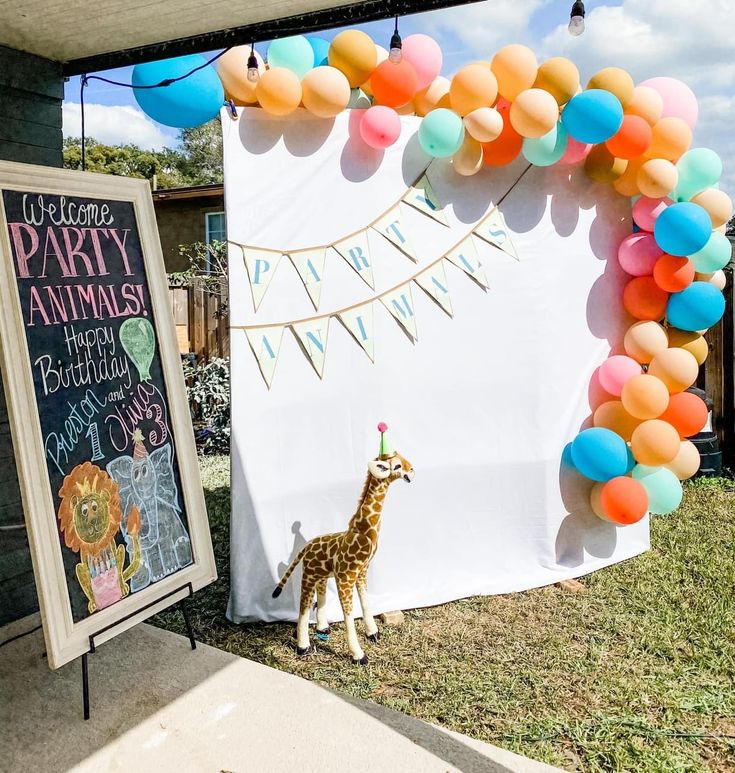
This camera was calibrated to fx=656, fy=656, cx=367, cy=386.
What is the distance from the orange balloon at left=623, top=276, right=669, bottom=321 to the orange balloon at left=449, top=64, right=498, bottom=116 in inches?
51.8

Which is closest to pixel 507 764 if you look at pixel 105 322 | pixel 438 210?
pixel 105 322

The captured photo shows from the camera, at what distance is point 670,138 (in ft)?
10.9

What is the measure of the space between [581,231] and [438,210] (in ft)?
2.89

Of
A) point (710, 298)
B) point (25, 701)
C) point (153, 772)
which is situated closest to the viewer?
point (153, 772)

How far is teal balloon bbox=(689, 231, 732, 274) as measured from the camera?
345 centimetres

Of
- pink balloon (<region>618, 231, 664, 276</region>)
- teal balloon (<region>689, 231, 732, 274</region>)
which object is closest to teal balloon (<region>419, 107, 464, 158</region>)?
pink balloon (<region>618, 231, 664, 276</region>)

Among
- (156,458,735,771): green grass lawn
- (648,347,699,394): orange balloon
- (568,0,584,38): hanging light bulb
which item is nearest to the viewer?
(568,0,584,38): hanging light bulb

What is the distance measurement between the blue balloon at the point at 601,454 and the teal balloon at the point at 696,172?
1350mm

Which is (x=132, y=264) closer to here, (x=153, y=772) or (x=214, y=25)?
(x=214, y=25)

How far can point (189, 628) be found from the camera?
2.67 meters

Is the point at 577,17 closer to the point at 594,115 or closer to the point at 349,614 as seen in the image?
the point at 594,115

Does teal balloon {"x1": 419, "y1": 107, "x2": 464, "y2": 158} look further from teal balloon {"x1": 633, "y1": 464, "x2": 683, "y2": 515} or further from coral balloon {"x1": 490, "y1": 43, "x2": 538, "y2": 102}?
teal balloon {"x1": 633, "y1": 464, "x2": 683, "y2": 515}

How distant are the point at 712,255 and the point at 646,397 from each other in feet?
2.82

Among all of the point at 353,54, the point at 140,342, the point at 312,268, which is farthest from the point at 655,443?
the point at 140,342
